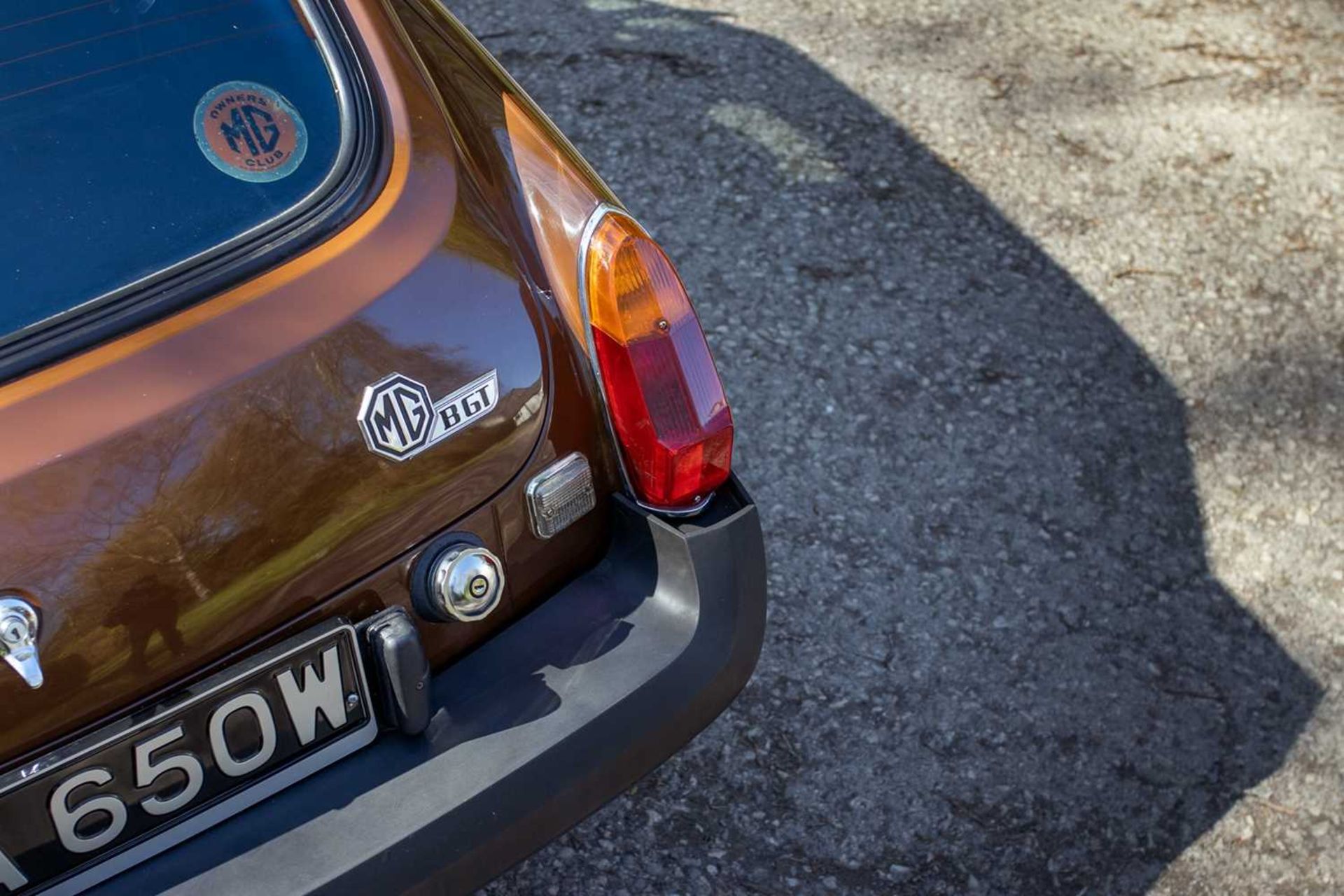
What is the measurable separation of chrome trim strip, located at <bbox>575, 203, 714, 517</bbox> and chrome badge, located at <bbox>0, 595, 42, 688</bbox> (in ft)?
2.68

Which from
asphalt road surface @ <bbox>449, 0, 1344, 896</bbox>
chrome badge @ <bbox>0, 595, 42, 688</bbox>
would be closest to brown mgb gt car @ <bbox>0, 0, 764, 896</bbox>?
chrome badge @ <bbox>0, 595, 42, 688</bbox>

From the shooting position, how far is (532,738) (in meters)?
1.76

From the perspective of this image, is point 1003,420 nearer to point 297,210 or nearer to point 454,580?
point 454,580

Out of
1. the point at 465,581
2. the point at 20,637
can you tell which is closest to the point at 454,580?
the point at 465,581

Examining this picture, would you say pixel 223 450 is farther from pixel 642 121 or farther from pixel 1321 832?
pixel 642 121

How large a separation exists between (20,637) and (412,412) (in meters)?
0.53

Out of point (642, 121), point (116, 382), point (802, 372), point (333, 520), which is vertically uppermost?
point (116, 382)

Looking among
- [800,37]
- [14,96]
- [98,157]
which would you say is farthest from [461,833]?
[800,37]

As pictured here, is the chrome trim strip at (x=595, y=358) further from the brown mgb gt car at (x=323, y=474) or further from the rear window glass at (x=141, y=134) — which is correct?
the rear window glass at (x=141, y=134)

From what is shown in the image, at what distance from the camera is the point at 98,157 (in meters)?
1.64

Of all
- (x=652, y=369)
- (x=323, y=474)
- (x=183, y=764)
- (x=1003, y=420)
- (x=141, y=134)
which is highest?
(x=141, y=134)

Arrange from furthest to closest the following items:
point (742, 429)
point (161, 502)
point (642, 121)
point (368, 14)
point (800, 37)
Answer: point (800, 37) < point (642, 121) < point (742, 429) < point (368, 14) < point (161, 502)

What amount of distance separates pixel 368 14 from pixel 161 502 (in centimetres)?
84

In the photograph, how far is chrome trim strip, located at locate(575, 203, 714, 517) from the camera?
1.88 meters
